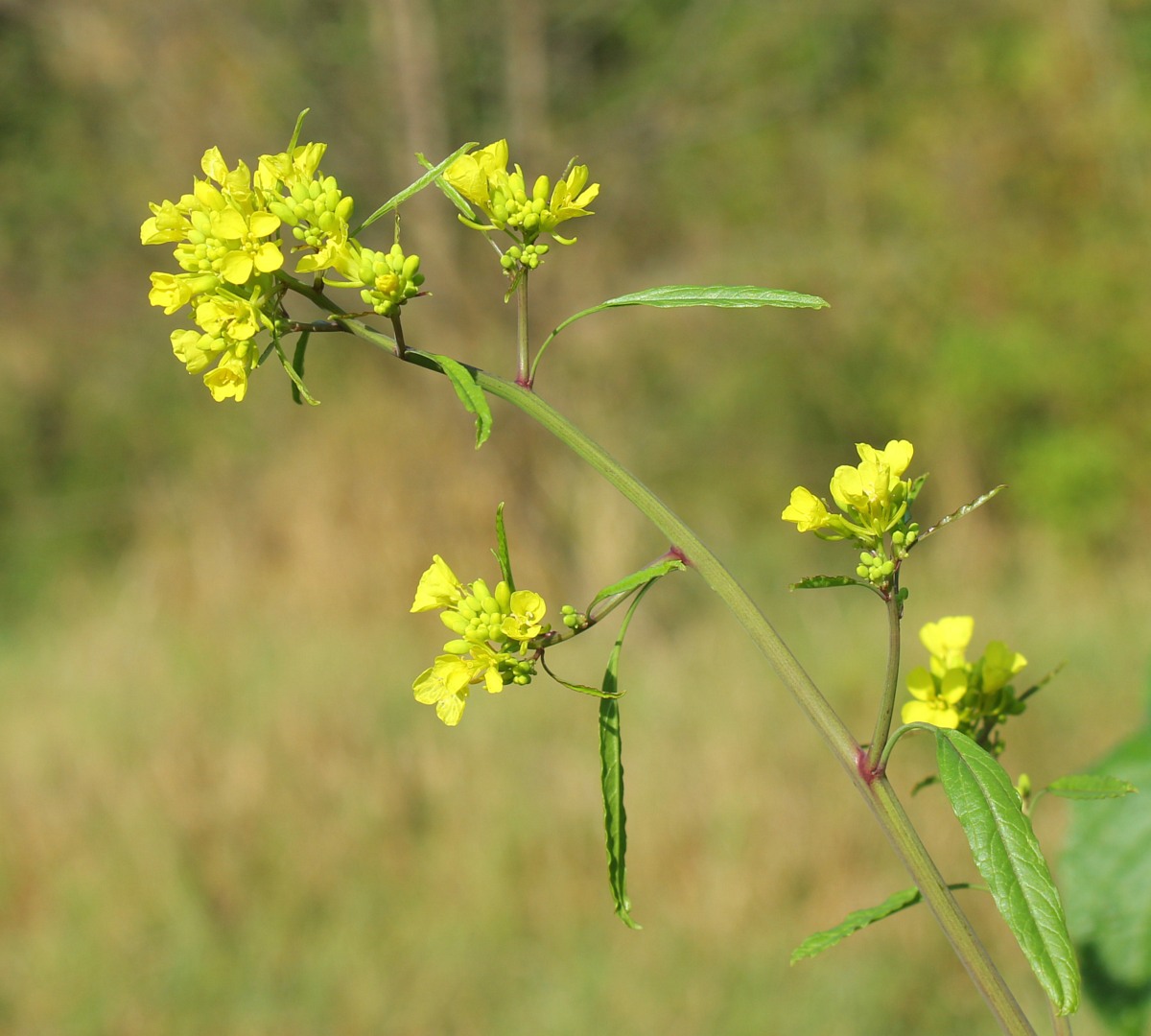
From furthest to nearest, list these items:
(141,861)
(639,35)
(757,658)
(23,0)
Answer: (639,35) < (23,0) < (757,658) < (141,861)

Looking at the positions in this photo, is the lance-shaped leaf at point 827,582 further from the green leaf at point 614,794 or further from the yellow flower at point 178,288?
the yellow flower at point 178,288

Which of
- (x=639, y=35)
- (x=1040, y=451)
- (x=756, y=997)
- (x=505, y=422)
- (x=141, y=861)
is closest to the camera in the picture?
(x=756, y=997)

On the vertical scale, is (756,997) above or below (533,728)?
below

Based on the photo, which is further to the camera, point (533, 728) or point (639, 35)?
point (639, 35)

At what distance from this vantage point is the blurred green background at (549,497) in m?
4.32

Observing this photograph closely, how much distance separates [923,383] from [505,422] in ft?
11.8

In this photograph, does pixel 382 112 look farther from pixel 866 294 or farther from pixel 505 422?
Result: pixel 866 294

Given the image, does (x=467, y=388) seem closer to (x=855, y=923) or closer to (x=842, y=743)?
(x=842, y=743)

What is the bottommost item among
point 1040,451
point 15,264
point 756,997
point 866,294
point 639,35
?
point 756,997

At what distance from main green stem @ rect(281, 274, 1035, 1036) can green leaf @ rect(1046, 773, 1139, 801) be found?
23 cm

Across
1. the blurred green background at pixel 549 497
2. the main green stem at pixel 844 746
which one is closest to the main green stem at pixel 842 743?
the main green stem at pixel 844 746

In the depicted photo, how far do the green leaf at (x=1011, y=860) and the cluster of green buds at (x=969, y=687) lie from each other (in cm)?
21

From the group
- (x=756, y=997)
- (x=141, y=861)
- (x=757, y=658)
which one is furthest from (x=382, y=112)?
(x=756, y=997)

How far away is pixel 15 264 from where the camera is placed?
9.20 meters
